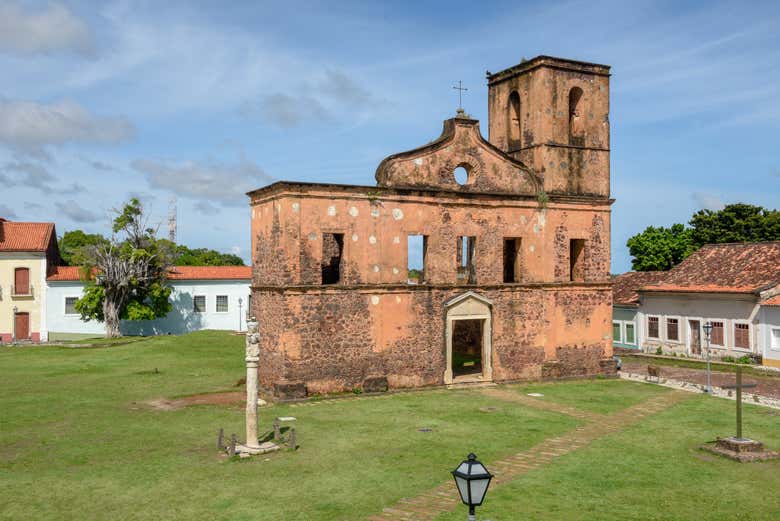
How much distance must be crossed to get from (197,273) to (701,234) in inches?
1422

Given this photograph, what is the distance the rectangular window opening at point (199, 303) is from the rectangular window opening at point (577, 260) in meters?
28.0

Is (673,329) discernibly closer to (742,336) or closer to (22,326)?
(742,336)

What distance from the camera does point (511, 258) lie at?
91.7 ft

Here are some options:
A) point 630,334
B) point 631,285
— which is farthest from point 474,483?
point 631,285

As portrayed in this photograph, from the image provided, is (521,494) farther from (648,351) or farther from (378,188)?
(648,351)

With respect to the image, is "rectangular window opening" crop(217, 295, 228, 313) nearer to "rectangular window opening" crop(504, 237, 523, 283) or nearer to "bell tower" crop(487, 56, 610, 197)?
"rectangular window opening" crop(504, 237, 523, 283)

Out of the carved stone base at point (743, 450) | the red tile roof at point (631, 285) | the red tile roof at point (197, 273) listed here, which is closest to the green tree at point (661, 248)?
the red tile roof at point (631, 285)

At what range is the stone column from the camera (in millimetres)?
15258

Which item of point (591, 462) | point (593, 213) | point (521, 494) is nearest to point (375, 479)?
point (521, 494)

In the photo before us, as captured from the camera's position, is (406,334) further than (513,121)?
No

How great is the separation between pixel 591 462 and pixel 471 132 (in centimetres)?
1347

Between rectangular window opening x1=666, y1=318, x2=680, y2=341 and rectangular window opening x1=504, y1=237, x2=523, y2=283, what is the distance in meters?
12.2

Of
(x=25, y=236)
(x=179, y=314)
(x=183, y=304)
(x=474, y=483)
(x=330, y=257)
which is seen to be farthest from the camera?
(x=183, y=304)

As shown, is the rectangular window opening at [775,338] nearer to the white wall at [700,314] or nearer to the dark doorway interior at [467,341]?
the white wall at [700,314]
